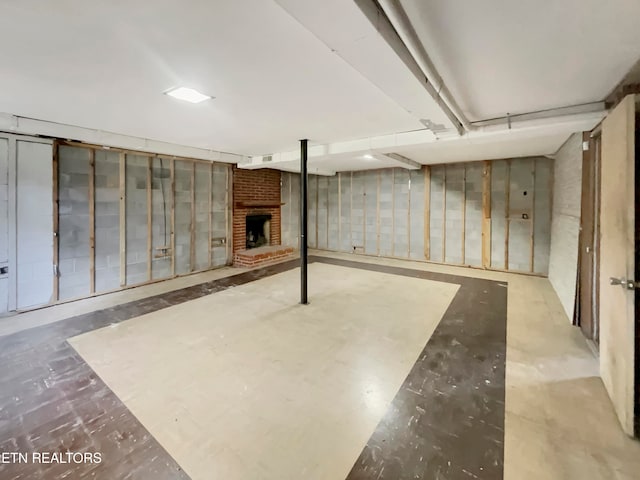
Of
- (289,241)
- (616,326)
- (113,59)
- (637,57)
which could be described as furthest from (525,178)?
(113,59)

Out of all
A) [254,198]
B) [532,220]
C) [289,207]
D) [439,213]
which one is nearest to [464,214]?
[439,213]

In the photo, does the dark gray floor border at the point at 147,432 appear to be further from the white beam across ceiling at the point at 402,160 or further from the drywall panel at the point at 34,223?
the white beam across ceiling at the point at 402,160

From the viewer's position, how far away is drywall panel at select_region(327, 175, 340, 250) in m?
8.25

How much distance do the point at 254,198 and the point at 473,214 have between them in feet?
16.8

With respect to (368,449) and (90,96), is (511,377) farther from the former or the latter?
(90,96)

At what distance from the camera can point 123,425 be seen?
1858mm

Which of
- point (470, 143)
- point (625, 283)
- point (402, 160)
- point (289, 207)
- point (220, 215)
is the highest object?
point (402, 160)

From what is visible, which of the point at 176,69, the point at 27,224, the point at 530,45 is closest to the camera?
the point at 530,45

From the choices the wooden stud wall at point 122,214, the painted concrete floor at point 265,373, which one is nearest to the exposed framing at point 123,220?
the wooden stud wall at point 122,214

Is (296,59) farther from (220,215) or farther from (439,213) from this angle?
(439,213)

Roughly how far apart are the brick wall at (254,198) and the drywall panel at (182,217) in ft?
3.63

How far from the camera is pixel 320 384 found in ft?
7.52

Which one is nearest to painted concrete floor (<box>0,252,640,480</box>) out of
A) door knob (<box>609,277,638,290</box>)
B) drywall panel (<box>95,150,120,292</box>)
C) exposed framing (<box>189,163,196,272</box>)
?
drywall panel (<box>95,150,120,292</box>)

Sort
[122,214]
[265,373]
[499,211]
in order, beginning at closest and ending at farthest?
[265,373], [122,214], [499,211]
